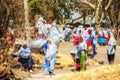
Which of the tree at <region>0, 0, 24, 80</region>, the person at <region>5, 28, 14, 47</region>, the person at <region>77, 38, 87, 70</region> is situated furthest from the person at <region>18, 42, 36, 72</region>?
the tree at <region>0, 0, 24, 80</region>

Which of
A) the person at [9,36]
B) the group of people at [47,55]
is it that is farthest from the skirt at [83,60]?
the person at [9,36]

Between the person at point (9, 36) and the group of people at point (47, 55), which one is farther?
the group of people at point (47, 55)

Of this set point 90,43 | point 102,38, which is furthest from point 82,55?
point 102,38

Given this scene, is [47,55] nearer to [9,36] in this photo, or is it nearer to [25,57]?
[25,57]

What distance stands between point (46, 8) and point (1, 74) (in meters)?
33.2

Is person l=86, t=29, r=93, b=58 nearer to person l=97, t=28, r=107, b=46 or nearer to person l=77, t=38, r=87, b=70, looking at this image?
person l=77, t=38, r=87, b=70

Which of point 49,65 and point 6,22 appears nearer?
point 6,22

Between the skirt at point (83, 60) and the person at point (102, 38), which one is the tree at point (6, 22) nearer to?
the skirt at point (83, 60)

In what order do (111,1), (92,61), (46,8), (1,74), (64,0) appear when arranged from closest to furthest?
(1,74), (92,61), (111,1), (46,8), (64,0)

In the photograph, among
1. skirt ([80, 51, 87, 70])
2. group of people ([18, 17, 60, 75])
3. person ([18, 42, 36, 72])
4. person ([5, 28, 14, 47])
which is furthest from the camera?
person ([18, 42, 36, 72])

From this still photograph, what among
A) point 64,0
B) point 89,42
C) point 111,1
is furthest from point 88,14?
point 89,42

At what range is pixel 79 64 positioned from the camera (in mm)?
19062

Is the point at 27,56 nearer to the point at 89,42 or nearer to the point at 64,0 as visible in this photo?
the point at 89,42

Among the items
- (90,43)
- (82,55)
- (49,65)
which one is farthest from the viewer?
(90,43)
